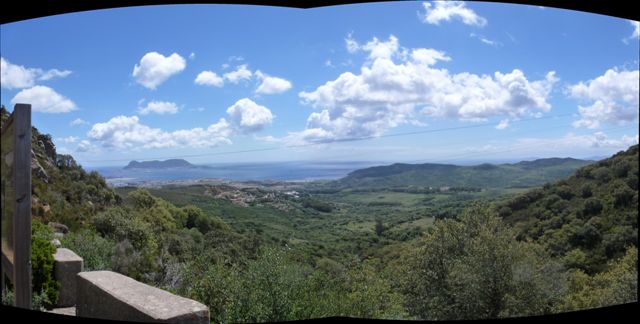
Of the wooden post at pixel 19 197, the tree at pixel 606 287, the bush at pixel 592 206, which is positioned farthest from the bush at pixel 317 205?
the wooden post at pixel 19 197

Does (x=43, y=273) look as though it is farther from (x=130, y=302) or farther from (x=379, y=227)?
(x=379, y=227)

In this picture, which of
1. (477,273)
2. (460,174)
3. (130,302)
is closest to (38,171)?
(477,273)

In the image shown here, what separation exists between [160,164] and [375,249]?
13.8 meters

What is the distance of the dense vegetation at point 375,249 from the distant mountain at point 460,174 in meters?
0.60

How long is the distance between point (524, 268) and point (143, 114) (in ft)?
125

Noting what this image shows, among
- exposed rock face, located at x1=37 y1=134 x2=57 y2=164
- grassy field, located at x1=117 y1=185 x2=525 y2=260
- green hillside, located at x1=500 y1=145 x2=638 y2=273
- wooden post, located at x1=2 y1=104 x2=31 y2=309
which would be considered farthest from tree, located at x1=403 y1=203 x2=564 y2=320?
exposed rock face, located at x1=37 y1=134 x2=57 y2=164

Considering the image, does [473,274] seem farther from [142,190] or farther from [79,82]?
[79,82]

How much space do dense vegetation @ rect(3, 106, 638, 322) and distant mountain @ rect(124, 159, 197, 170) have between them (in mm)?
1435

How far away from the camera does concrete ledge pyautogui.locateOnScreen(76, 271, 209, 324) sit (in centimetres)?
316

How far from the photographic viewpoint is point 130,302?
11.0 ft

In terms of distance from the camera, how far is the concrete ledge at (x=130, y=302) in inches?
124

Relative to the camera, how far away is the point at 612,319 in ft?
8.87

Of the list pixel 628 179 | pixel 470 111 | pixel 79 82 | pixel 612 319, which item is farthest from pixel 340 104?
pixel 612 319

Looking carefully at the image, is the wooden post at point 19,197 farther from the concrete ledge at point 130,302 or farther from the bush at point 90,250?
the bush at point 90,250
